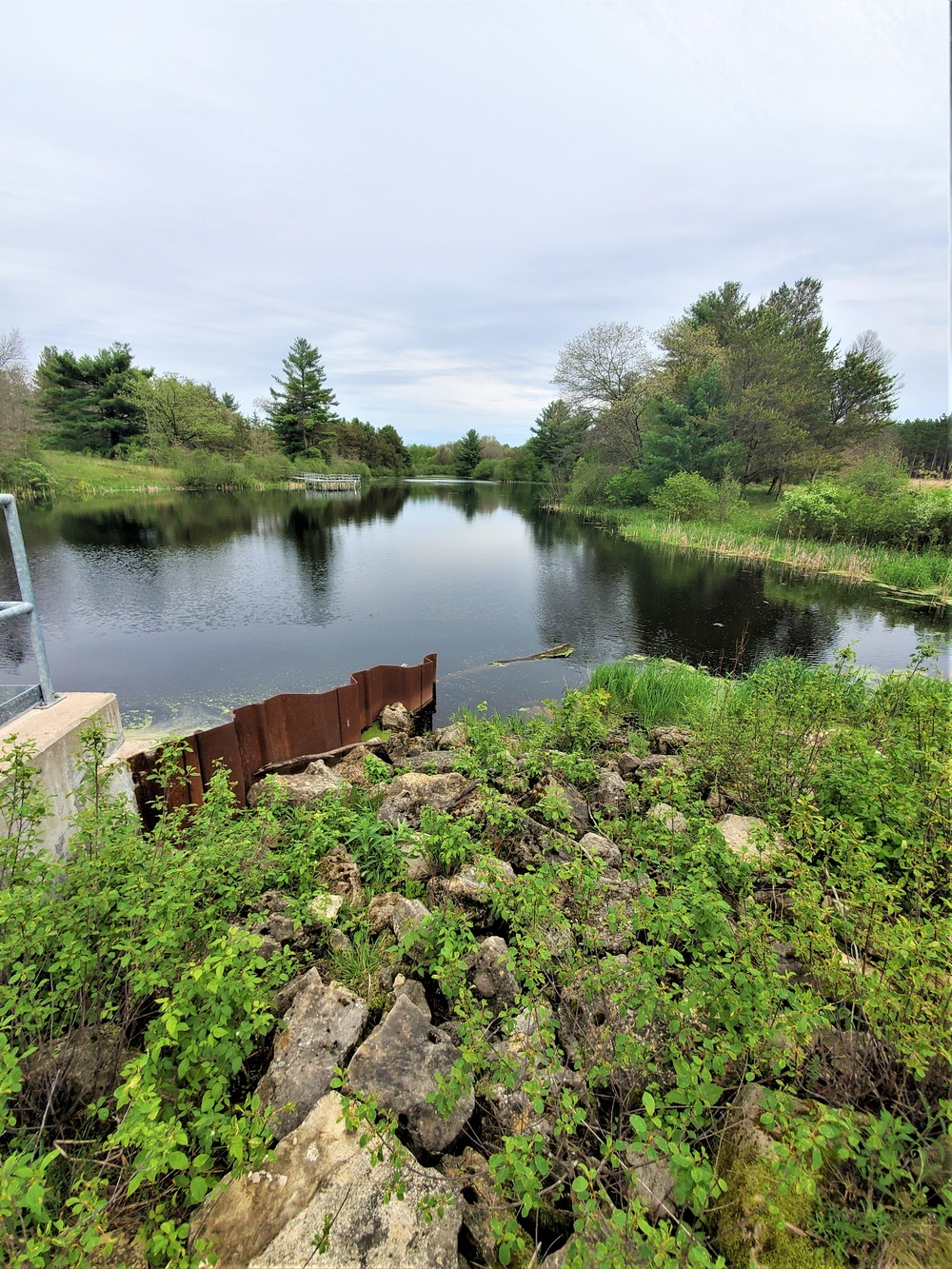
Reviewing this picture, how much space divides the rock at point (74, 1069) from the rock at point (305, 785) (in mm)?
1509

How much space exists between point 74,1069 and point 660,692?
282 inches

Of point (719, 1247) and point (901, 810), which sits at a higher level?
point (901, 810)

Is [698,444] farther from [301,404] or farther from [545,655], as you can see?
[301,404]

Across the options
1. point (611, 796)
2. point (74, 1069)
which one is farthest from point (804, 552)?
point (74, 1069)

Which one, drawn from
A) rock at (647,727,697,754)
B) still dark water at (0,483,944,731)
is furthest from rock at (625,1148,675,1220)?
still dark water at (0,483,944,731)

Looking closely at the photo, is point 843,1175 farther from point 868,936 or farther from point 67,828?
point 67,828

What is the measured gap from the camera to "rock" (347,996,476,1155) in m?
1.89

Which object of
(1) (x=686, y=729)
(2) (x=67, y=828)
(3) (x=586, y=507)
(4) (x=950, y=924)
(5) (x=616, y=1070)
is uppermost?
(3) (x=586, y=507)

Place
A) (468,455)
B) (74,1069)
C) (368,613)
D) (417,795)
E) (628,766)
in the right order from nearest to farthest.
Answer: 1. (74,1069)
2. (417,795)
3. (628,766)
4. (368,613)
5. (468,455)

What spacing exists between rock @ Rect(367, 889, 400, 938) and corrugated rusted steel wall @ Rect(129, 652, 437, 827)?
1.35 meters

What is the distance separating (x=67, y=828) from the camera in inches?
113

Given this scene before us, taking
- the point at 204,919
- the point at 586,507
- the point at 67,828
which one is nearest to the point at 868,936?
the point at 204,919

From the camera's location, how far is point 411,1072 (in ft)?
6.68

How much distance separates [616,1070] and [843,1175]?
0.71 meters
